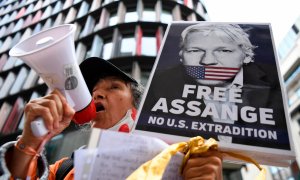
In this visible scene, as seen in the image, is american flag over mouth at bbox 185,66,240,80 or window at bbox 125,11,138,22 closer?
american flag over mouth at bbox 185,66,240,80

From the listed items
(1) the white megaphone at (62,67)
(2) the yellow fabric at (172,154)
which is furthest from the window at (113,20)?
(2) the yellow fabric at (172,154)

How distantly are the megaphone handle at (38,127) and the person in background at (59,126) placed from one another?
0.5 inches

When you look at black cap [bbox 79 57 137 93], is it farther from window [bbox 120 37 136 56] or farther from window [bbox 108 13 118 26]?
window [bbox 108 13 118 26]

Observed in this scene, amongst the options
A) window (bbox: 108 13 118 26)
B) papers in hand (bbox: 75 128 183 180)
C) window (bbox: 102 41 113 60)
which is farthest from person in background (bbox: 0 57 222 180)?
window (bbox: 108 13 118 26)

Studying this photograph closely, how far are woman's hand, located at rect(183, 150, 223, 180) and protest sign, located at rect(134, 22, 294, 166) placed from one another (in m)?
0.04

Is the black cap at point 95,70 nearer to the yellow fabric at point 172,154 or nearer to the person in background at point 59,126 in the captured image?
the person in background at point 59,126

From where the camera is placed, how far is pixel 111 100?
1.46 metres

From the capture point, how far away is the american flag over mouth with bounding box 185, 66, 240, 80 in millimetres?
777

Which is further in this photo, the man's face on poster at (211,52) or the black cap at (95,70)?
the black cap at (95,70)

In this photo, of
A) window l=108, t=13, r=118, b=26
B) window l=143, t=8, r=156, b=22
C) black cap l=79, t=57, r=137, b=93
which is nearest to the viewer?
black cap l=79, t=57, r=137, b=93

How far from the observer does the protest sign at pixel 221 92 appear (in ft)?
2.19

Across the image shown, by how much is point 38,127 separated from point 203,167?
423 millimetres

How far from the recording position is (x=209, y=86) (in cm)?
76

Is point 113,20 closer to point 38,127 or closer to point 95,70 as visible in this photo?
point 95,70
